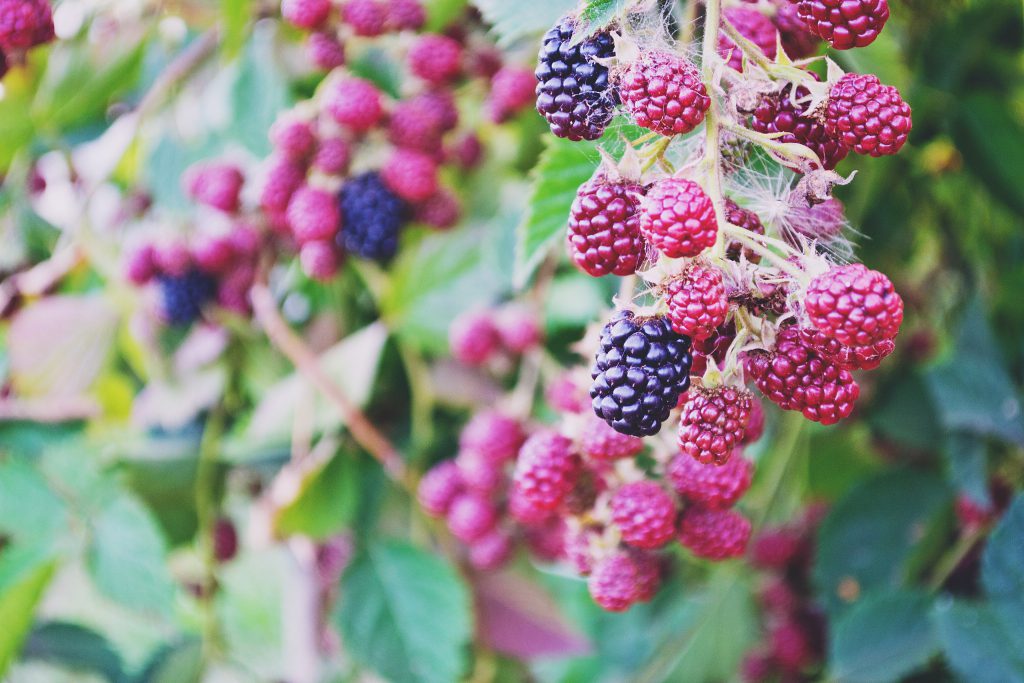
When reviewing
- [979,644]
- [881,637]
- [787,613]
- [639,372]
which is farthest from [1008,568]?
[639,372]

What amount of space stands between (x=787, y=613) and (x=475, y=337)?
0.76 meters

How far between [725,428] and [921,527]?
906 millimetres

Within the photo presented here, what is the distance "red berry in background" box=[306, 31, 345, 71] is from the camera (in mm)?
987

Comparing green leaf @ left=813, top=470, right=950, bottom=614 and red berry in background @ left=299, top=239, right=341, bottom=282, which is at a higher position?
red berry in background @ left=299, top=239, right=341, bottom=282

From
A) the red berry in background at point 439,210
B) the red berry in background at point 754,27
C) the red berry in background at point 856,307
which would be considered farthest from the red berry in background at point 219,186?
the red berry in background at point 856,307

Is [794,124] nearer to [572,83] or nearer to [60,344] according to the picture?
[572,83]

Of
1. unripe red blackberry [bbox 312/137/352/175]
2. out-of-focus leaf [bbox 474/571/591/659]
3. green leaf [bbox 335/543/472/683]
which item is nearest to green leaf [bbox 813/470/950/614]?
out-of-focus leaf [bbox 474/571/591/659]

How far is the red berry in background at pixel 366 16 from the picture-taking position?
95 centimetres

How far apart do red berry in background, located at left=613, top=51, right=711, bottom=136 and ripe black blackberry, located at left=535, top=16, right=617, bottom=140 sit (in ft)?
0.10

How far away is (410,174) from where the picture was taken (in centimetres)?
98

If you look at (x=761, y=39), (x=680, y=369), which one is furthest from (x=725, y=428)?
(x=761, y=39)

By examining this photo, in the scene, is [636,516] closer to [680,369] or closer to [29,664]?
[680,369]

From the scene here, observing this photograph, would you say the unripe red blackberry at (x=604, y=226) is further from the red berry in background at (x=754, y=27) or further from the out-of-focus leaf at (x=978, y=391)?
the out-of-focus leaf at (x=978, y=391)

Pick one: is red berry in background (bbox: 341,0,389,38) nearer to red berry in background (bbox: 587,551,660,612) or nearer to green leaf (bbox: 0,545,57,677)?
red berry in background (bbox: 587,551,660,612)
